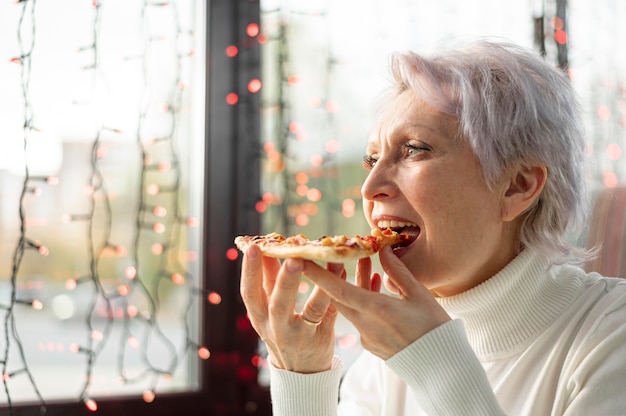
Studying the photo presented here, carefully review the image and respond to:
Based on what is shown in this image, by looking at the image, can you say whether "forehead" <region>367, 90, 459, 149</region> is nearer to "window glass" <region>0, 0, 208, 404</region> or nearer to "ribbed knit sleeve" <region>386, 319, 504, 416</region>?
"ribbed knit sleeve" <region>386, 319, 504, 416</region>

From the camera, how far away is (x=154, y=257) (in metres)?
2.40

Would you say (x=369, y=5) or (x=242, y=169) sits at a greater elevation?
(x=369, y=5)

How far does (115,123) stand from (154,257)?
47 centimetres

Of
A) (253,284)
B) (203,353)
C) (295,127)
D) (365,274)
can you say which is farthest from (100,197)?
(365,274)

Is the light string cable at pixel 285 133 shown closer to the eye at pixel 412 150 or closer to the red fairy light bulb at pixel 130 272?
the red fairy light bulb at pixel 130 272

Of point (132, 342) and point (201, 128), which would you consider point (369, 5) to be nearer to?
point (201, 128)

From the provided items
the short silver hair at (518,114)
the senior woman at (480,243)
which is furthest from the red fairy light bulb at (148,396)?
the short silver hair at (518,114)

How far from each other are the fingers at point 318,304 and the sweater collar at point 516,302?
0.30 m

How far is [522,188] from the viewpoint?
150 cm

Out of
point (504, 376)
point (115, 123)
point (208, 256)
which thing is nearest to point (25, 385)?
point (208, 256)

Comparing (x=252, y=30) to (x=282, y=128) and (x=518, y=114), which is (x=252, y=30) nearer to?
(x=282, y=128)

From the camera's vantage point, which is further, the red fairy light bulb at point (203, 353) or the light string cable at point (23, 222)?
the red fairy light bulb at point (203, 353)

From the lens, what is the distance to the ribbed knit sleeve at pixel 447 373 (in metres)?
1.25

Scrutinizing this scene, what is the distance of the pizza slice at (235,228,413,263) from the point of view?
132 centimetres
